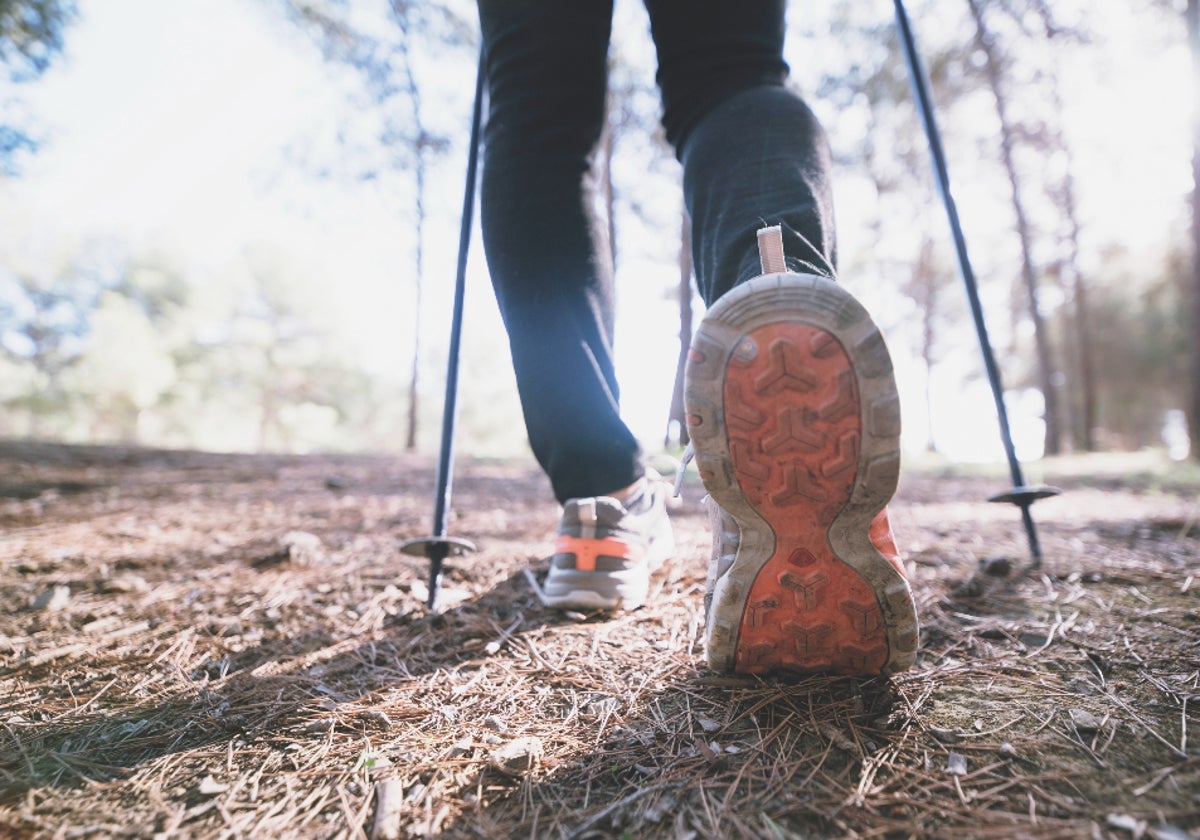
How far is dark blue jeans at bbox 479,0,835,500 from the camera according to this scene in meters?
0.89

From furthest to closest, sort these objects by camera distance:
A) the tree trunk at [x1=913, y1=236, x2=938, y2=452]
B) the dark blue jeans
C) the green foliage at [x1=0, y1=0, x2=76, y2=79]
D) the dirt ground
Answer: the tree trunk at [x1=913, y1=236, x2=938, y2=452], the green foliage at [x1=0, y1=0, x2=76, y2=79], the dark blue jeans, the dirt ground

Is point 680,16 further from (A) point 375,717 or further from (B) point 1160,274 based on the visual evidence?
(B) point 1160,274

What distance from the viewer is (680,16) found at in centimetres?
92

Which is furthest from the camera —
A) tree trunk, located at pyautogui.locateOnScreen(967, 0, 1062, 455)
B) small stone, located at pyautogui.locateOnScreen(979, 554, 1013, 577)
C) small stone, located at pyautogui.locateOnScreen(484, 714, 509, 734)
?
tree trunk, located at pyautogui.locateOnScreen(967, 0, 1062, 455)

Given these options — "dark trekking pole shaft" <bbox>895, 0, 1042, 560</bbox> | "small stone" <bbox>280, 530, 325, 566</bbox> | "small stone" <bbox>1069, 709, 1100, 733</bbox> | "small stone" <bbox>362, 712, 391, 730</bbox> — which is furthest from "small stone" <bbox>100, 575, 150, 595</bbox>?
"dark trekking pole shaft" <bbox>895, 0, 1042, 560</bbox>

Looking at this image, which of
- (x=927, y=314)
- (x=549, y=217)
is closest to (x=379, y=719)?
(x=549, y=217)

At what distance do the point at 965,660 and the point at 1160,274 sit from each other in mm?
19719

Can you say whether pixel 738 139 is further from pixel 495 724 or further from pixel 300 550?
pixel 300 550

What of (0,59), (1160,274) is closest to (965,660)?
(0,59)

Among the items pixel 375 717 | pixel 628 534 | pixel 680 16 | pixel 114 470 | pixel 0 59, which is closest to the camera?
pixel 375 717

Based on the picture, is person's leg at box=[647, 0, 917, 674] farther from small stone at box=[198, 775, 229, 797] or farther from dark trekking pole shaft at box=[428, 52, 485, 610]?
dark trekking pole shaft at box=[428, 52, 485, 610]

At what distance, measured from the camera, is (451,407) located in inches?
48.3

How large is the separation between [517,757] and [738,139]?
0.86 metres

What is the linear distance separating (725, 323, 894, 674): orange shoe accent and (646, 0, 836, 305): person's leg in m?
0.19
